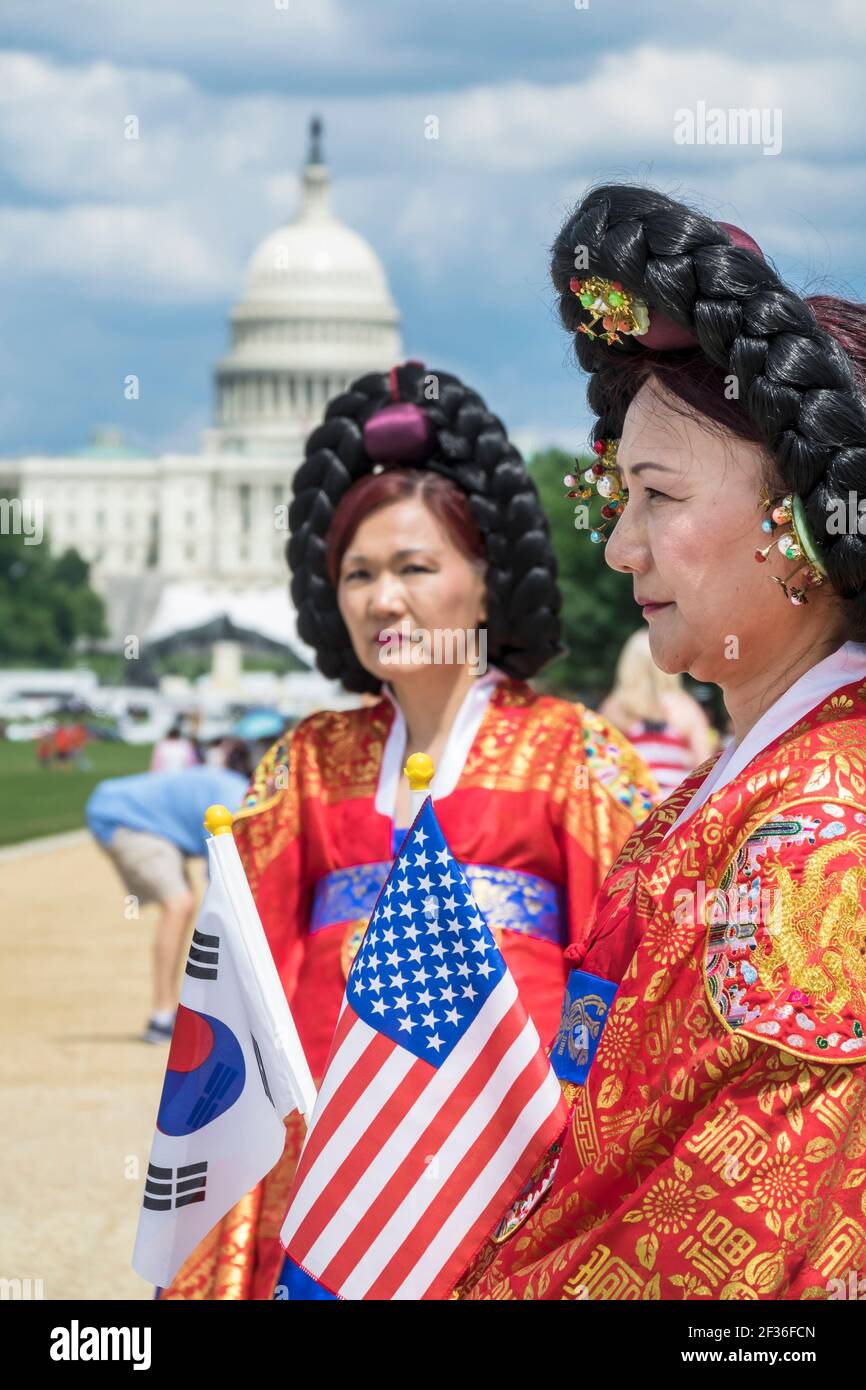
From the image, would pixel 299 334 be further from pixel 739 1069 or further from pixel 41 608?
pixel 739 1069

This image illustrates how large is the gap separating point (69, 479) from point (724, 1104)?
131 m

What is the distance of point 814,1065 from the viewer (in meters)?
1.97

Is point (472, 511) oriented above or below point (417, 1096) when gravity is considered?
above

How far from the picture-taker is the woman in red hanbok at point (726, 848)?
198 cm

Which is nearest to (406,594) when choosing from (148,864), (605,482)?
(605,482)

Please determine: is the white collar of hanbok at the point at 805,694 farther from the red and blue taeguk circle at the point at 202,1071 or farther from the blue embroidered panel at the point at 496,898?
the blue embroidered panel at the point at 496,898

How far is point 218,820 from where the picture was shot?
2764mm

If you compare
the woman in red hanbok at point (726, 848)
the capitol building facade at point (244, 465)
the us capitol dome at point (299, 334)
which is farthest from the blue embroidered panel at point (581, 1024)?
the us capitol dome at point (299, 334)

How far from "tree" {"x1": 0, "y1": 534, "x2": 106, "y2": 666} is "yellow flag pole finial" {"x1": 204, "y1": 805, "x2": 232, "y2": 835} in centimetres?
9185

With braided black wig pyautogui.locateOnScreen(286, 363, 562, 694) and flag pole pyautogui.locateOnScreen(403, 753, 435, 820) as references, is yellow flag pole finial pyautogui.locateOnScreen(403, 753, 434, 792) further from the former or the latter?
braided black wig pyautogui.locateOnScreen(286, 363, 562, 694)

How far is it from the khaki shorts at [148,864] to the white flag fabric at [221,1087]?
7.55 metres

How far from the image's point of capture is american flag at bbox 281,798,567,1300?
2.42m

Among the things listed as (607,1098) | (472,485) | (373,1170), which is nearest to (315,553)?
(472,485)

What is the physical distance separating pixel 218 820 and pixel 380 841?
107 cm
